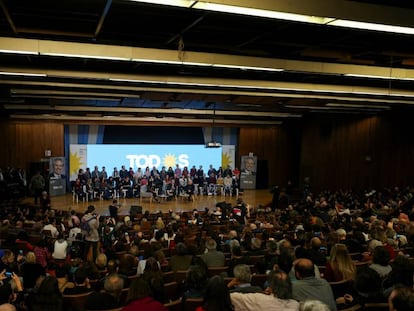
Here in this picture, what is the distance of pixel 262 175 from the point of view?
22438mm

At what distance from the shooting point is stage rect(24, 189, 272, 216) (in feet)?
51.6

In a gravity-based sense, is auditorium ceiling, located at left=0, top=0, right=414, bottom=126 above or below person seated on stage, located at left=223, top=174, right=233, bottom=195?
above

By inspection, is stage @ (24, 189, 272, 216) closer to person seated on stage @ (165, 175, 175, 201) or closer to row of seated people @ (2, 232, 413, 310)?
person seated on stage @ (165, 175, 175, 201)

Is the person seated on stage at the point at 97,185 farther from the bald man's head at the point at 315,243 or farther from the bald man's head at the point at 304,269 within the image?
the bald man's head at the point at 304,269

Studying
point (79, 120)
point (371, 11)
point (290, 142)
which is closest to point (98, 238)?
point (371, 11)

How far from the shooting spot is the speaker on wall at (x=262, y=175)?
879 inches

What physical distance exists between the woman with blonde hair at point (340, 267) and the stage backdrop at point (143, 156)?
15.3 meters

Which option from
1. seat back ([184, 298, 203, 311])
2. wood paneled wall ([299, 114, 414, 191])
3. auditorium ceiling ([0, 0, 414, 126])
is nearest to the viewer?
seat back ([184, 298, 203, 311])

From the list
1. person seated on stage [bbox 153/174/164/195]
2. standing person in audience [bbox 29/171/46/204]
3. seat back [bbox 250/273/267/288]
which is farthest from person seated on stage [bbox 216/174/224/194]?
seat back [bbox 250/273/267/288]

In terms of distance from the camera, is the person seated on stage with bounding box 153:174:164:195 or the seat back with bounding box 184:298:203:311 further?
the person seated on stage with bounding box 153:174:164:195

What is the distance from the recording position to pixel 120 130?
1948 cm

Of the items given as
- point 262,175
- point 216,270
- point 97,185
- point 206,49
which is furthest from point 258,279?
point 262,175

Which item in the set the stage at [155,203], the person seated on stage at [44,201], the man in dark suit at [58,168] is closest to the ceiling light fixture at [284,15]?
the stage at [155,203]

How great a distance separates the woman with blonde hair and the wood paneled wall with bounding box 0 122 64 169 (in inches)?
615
